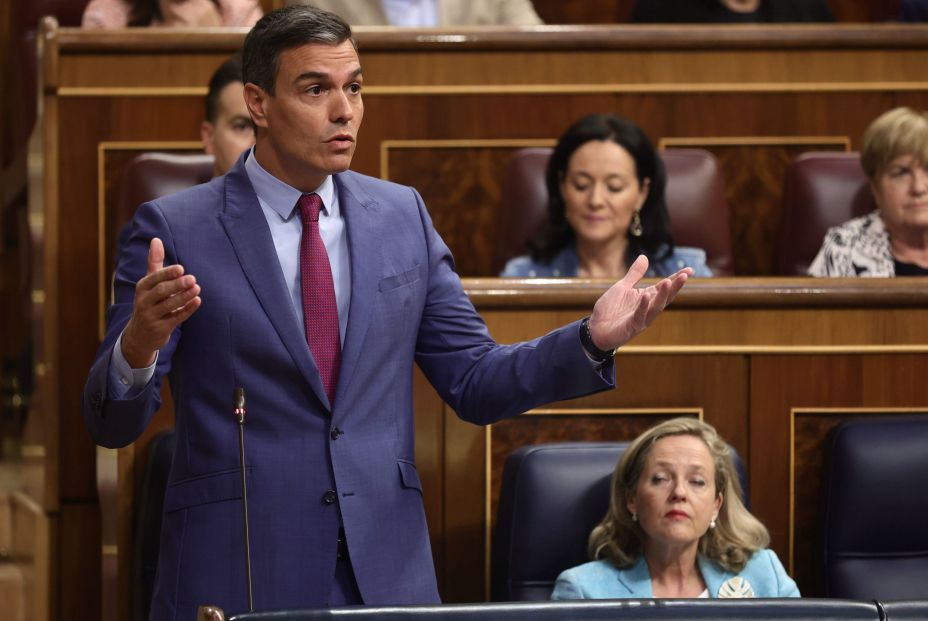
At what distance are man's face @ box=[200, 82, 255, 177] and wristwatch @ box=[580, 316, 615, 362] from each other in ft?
1.91

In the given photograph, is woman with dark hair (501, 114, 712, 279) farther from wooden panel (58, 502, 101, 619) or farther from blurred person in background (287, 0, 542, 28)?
wooden panel (58, 502, 101, 619)

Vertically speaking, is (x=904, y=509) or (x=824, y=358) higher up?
(x=824, y=358)

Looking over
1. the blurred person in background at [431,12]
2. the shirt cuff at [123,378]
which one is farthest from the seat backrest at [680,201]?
the shirt cuff at [123,378]

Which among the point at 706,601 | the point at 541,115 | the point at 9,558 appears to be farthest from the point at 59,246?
the point at 706,601

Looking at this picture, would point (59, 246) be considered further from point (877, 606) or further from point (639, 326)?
point (877, 606)

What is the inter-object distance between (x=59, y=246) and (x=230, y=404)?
0.70 m

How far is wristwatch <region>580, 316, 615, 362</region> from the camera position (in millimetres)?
743

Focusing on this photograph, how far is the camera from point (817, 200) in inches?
58.2

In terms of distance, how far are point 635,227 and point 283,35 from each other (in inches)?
26.9

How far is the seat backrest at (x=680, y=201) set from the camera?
4.73 ft

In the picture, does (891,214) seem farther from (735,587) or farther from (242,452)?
(242,452)

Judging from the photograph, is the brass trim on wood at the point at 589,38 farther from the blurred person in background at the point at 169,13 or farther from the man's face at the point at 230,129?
the man's face at the point at 230,129

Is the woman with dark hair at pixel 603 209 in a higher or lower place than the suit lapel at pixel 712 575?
higher

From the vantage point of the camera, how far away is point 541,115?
1.53 meters
